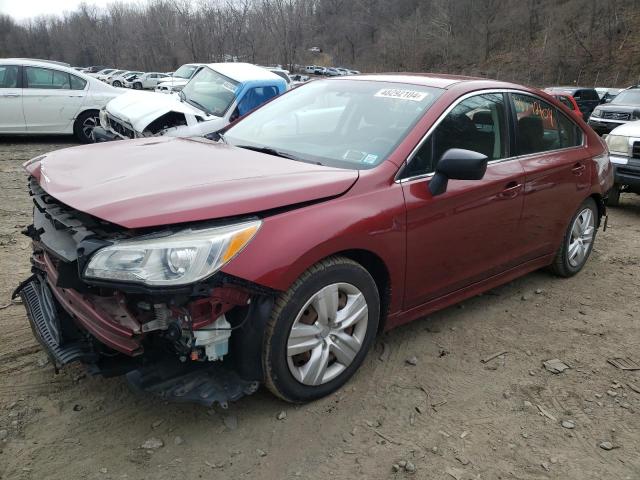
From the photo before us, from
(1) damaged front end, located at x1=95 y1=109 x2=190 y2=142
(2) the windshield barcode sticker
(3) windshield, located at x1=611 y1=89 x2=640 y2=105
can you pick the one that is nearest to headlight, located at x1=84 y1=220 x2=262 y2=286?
(2) the windshield barcode sticker

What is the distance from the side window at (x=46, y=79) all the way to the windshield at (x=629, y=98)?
42.9 ft

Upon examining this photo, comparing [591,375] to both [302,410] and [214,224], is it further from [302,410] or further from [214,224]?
[214,224]

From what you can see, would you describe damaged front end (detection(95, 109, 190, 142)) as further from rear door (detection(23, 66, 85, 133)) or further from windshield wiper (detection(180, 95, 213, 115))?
rear door (detection(23, 66, 85, 133))

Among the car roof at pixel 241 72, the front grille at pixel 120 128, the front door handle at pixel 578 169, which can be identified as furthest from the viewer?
the car roof at pixel 241 72

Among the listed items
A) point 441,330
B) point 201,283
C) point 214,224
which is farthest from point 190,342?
point 441,330

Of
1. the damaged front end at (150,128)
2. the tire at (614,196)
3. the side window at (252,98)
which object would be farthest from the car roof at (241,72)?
the tire at (614,196)

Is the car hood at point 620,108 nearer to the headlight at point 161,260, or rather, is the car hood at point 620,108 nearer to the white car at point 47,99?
the white car at point 47,99

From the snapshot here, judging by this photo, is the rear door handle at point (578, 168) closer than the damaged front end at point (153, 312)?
No

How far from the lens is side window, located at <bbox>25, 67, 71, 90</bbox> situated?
9.96 meters

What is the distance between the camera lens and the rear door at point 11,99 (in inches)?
382

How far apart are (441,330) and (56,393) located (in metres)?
Result: 2.38

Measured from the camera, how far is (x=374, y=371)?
3.14m

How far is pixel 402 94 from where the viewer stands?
3428 millimetres

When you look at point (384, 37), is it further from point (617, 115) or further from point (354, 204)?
point (354, 204)
